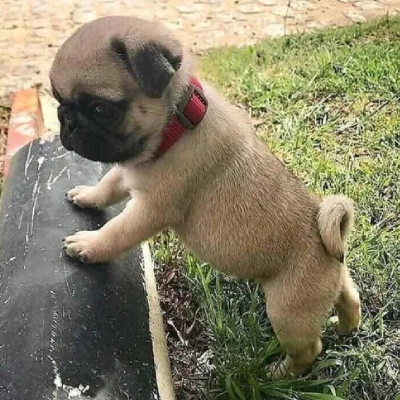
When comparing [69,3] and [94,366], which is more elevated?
[94,366]

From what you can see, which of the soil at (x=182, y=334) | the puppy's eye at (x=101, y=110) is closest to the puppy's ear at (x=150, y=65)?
the puppy's eye at (x=101, y=110)

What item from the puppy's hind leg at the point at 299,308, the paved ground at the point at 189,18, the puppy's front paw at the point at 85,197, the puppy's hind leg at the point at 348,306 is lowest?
the paved ground at the point at 189,18

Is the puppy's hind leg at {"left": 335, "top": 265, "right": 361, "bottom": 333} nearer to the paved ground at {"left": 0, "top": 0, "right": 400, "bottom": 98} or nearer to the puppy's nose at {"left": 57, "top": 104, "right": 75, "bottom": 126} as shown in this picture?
the puppy's nose at {"left": 57, "top": 104, "right": 75, "bottom": 126}

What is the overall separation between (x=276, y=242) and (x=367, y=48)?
2.99 metres

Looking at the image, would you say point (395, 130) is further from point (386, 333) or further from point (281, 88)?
point (386, 333)

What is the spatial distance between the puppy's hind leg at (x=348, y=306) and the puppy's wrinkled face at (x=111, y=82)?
1.08 meters

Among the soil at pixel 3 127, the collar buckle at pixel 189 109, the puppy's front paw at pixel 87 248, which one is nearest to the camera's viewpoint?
the collar buckle at pixel 189 109

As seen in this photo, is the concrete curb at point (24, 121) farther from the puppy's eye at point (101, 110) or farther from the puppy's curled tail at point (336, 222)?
the puppy's curled tail at point (336, 222)

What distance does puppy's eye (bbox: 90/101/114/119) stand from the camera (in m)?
2.56

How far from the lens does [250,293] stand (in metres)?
3.57

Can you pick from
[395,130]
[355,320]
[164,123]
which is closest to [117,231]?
[164,123]

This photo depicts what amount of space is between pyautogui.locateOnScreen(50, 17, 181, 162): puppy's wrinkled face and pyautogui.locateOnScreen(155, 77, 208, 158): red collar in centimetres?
7

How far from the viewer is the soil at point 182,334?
3.32 meters

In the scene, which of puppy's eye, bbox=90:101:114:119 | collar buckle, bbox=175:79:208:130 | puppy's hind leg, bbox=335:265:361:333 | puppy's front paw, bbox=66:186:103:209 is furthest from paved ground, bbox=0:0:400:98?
puppy's eye, bbox=90:101:114:119
